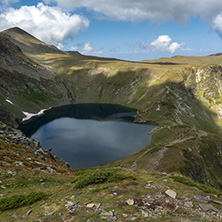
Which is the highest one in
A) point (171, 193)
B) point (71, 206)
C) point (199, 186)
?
point (171, 193)

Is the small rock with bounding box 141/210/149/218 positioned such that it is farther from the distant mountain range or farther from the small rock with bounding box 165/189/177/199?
the distant mountain range

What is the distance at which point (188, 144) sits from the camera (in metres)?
79.5

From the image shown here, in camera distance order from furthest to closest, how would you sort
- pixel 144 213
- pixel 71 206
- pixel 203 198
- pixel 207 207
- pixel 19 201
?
pixel 19 201, pixel 203 198, pixel 71 206, pixel 207 207, pixel 144 213

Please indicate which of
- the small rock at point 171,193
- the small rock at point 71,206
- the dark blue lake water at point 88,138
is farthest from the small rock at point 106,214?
the dark blue lake water at point 88,138

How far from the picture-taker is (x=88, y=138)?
100125mm

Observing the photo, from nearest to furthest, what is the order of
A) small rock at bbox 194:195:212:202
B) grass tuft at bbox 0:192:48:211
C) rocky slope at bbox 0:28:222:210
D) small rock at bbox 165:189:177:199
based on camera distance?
small rock at bbox 194:195:212:202 < small rock at bbox 165:189:177:199 < grass tuft at bbox 0:192:48:211 < rocky slope at bbox 0:28:222:210

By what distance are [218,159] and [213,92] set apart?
122385 mm

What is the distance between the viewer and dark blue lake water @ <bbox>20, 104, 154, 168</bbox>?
78537mm

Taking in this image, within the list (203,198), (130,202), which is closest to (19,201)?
(130,202)

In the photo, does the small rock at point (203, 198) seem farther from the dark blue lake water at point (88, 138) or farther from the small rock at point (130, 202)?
the dark blue lake water at point (88, 138)

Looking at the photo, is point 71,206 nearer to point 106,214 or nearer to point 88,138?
point 106,214

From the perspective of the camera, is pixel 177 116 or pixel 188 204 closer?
pixel 188 204

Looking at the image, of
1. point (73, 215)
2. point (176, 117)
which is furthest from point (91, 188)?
point (176, 117)

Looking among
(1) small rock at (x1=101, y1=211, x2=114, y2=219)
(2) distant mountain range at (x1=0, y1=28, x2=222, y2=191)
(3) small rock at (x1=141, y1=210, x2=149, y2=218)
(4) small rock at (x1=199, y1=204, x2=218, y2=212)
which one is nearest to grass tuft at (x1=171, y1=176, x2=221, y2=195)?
(4) small rock at (x1=199, y1=204, x2=218, y2=212)
